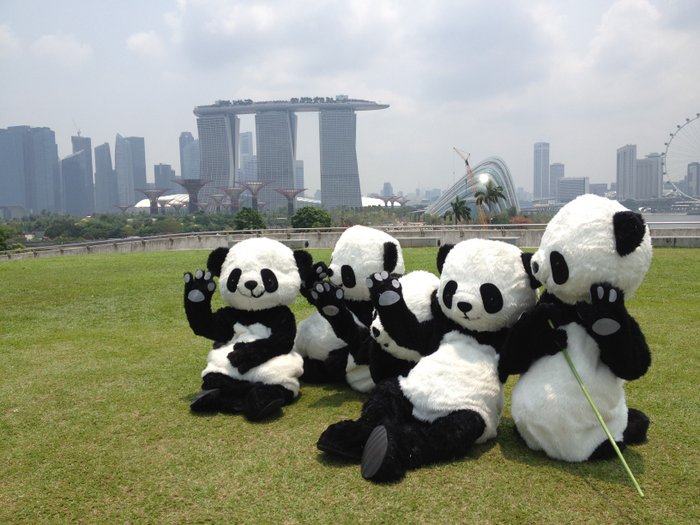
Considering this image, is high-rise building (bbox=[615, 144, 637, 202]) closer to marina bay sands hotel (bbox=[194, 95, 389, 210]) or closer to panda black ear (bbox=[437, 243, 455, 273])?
marina bay sands hotel (bbox=[194, 95, 389, 210])

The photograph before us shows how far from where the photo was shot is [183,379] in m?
5.90

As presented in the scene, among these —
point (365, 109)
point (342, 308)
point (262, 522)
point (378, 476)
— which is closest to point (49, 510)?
point (262, 522)

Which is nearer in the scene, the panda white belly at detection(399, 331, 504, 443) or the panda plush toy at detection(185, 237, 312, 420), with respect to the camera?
the panda white belly at detection(399, 331, 504, 443)

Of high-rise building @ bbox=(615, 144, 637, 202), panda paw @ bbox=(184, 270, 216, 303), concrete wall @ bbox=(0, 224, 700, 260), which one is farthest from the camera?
high-rise building @ bbox=(615, 144, 637, 202)

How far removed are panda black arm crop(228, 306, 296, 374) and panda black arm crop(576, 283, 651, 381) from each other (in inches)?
99.7

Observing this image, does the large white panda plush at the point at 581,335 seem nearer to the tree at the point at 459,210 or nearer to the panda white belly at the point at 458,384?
the panda white belly at the point at 458,384

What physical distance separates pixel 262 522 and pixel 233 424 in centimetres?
158

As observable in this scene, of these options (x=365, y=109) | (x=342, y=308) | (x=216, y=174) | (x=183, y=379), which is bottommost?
(x=183, y=379)

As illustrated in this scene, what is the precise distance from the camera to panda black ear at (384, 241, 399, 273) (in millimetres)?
5160

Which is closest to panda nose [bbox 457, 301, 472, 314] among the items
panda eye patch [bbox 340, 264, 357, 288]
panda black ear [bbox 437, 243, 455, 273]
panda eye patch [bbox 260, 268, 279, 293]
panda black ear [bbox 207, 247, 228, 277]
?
panda black ear [bbox 437, 243, 455, 273]

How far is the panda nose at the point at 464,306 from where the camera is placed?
393 cm

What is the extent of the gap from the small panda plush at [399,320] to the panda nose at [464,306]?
0.41 metres

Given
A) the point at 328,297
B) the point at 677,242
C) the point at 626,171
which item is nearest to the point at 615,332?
the point at 328,297

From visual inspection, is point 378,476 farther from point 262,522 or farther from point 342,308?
point 342,308
